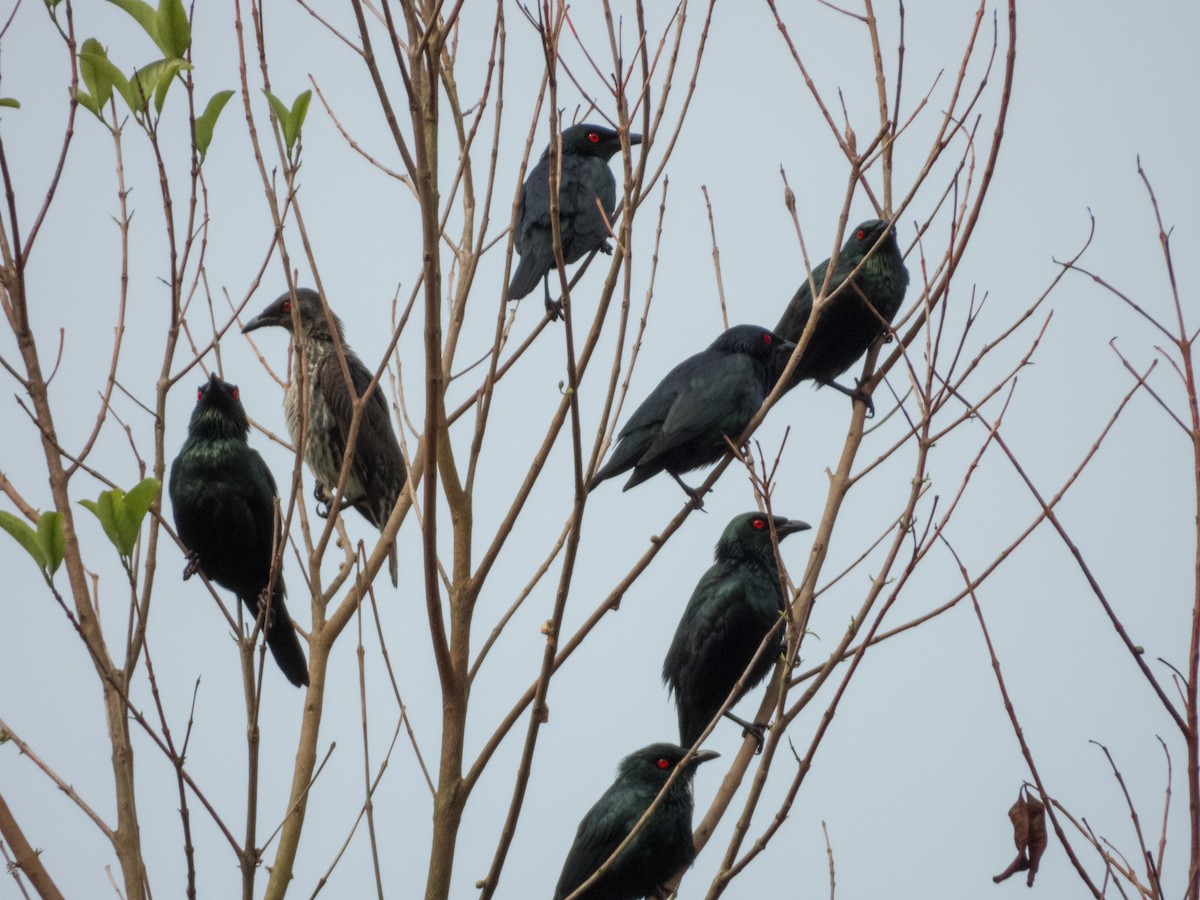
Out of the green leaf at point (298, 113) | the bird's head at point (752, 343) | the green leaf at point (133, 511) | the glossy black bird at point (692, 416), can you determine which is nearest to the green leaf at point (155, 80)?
the green leaf at point (298, 113)

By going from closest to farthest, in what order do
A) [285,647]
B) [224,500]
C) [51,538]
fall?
[51,538]
[285,647]
[224,500]

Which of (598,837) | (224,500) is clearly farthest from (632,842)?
(224,500)

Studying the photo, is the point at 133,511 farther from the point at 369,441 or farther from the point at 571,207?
the point at 369,441

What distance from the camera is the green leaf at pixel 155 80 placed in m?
3.68

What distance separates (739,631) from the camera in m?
6.39

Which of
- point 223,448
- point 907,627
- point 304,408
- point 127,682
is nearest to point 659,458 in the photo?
point 223,448

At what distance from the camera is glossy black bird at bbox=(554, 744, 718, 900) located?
223 inches

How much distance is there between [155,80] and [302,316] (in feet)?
14.6

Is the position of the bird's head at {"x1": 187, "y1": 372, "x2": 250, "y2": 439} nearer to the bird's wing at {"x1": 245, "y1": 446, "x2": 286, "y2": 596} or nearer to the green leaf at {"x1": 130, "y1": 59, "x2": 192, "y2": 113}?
the bird's wing at {"x1": 245, "y1": 446, "x2": 286, "y2": 596}

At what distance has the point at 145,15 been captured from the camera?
376 cm

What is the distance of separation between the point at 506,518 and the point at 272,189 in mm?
1167

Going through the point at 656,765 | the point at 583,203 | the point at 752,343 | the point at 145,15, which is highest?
the point at 583,203

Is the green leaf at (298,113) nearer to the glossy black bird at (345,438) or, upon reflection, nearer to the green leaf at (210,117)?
the green leaf at (210,117)

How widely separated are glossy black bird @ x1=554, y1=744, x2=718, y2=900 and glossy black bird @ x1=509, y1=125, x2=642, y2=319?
221cm
